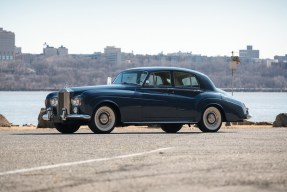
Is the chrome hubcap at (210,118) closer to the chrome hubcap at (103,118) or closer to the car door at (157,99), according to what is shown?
the car door at (157,99)

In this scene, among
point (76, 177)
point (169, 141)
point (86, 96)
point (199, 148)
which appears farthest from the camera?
point (86, 96)

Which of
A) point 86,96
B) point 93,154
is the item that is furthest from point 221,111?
point 93,154

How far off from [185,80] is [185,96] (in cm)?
56

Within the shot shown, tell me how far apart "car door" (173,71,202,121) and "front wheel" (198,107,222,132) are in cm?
27

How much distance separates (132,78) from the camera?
19.5m

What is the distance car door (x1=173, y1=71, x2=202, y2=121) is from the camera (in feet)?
64.6

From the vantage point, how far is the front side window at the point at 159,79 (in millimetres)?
19480

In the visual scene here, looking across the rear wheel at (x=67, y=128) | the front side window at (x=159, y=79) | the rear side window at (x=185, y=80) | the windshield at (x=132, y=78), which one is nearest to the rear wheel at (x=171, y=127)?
the rear side window at (x=185, y=80)

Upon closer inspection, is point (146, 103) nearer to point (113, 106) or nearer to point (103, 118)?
point (113, 106)

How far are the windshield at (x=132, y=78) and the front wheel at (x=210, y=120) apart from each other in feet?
6.28

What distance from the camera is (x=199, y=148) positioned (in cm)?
1299

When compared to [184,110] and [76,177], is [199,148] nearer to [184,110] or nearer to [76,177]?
[76,177]

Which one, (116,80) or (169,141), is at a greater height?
(116,80)

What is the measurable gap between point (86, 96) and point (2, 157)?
7374 millimetres
